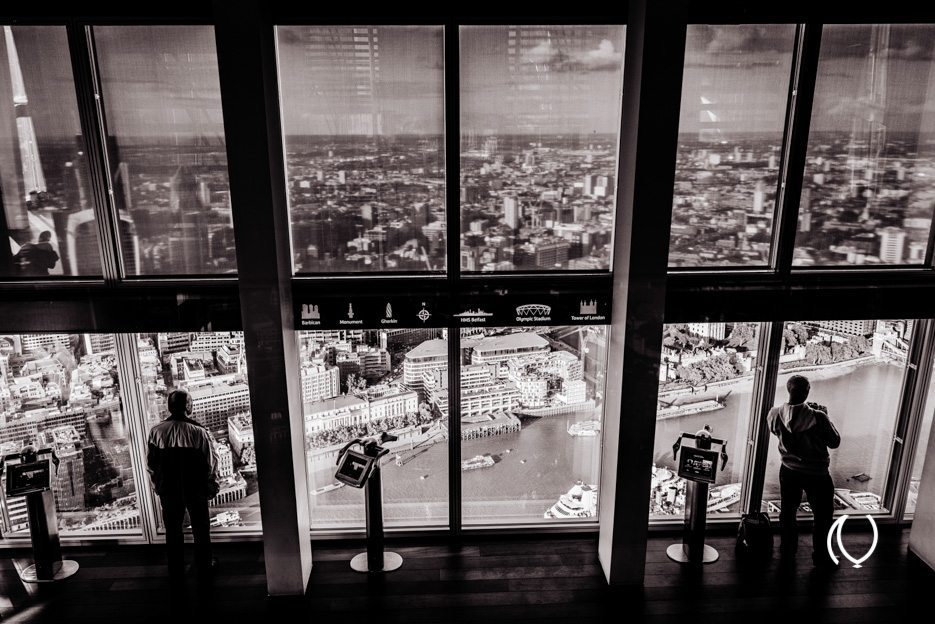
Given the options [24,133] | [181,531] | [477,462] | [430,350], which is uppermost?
[24,133]

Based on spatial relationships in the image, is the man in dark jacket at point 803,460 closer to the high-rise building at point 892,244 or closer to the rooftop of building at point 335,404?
the high-rise building at point 892,244

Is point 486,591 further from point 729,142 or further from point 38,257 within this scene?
point 38,257

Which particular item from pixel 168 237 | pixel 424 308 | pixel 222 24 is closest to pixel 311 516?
pixel 424 308

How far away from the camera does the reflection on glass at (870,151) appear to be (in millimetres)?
5301

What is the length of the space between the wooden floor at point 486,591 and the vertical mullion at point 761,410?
23.7 inches

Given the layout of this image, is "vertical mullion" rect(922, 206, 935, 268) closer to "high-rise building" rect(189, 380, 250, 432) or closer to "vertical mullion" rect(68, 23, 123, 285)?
"high-rise building" rect(189, 380, 250, 432)

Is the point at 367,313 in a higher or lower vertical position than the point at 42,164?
lower

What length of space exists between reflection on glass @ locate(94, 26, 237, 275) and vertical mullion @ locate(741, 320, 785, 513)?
15.8 feet

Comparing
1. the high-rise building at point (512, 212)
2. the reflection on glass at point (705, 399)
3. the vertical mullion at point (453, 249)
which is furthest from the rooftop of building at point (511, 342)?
the reflection on glass at point (705, 399)

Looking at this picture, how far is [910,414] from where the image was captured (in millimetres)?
6047

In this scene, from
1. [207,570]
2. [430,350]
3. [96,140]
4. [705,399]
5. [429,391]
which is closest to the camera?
[96,140]

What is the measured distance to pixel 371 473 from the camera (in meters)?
5.43

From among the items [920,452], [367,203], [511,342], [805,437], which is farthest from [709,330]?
[367,203]

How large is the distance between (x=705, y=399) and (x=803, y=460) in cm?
95
